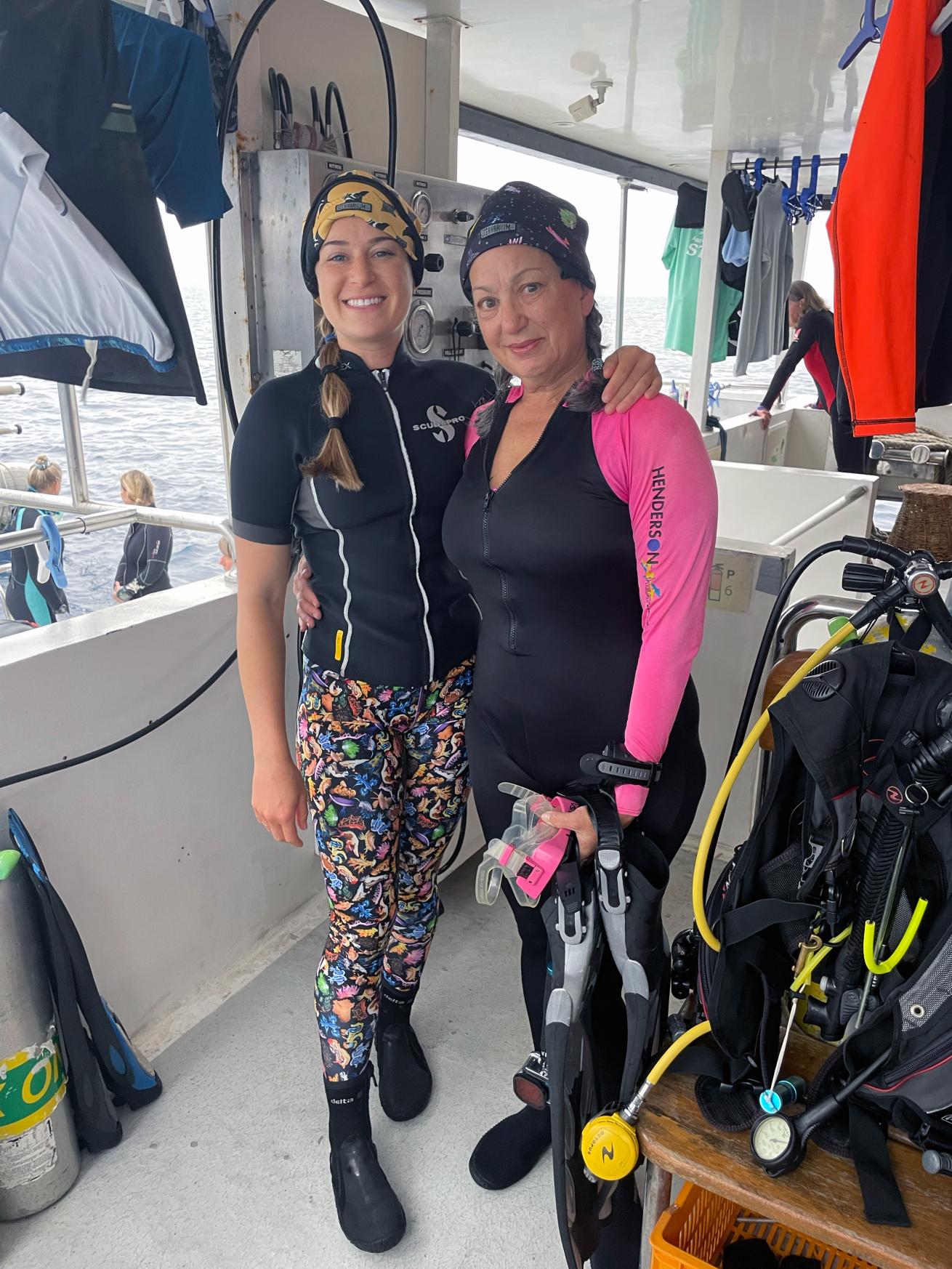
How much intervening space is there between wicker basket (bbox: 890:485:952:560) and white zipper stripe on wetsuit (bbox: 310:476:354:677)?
1335mm

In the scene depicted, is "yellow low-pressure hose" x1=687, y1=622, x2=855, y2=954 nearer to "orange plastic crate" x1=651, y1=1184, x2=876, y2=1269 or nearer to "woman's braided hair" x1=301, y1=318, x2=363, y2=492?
"orange plastic crate" x1=651, y1=1184, x2=876, y2=1269

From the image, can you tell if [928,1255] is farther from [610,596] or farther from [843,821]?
[610,596]

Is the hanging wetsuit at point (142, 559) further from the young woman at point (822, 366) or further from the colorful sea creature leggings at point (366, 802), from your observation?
the young woman at point (822, 366)

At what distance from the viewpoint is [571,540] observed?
125cm

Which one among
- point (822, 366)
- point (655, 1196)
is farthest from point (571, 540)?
point (822, 366)

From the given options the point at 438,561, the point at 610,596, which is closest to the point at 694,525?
the point at 610,596

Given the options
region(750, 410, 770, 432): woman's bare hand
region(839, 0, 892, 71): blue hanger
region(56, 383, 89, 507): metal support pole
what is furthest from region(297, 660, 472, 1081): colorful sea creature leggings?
region(750, 410, 770, 432): woman's bare hand

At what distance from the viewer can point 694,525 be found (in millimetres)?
1177

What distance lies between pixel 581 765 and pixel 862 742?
36 cm

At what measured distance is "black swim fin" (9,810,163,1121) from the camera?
1.59m

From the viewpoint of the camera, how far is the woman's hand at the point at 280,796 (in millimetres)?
1517

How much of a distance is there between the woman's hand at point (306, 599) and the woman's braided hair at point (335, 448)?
21 centimetres

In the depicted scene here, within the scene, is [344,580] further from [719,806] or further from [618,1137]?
[618,1137]

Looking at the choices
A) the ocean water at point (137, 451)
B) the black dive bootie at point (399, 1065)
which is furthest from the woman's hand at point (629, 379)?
the black dive bootie at point (399, 1065)
